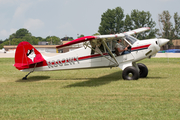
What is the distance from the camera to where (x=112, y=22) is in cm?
8006

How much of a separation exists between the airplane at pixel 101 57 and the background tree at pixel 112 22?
66.3 m

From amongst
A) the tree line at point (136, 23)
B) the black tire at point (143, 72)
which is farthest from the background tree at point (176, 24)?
the black tire at point (143, 72)

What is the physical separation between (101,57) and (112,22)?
69.7 meters

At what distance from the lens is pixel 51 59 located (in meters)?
12.9

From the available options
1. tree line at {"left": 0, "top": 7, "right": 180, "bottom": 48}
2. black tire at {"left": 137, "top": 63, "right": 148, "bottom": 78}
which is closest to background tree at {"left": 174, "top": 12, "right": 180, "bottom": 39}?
tree line at {"left": 0, "top": 7, "right": 180, "bottom": 48}

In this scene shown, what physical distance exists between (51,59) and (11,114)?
698 centimetres

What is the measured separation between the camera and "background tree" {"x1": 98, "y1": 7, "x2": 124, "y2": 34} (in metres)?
78.2

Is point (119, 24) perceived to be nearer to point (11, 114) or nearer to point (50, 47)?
point (50, 47)

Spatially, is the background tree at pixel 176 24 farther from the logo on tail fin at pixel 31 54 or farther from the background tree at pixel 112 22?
the logo on tail fin at pixel 31 54

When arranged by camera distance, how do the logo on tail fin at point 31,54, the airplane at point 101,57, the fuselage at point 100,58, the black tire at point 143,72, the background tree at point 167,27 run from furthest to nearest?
the background tree at point 167,27, the logo on tail fin at point 31,54, the black tire at point 143,72, the fuselage at point 100,58, the airplane at point 101,57

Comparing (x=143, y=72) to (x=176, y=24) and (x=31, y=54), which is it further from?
(x=176, y=24)

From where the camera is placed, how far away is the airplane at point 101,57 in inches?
451

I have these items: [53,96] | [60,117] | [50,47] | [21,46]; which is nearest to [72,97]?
[53,96]

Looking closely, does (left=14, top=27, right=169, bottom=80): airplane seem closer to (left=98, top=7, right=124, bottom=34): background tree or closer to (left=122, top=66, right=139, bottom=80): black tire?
(left=122, top=66, right=139, bottom=80): black tire
